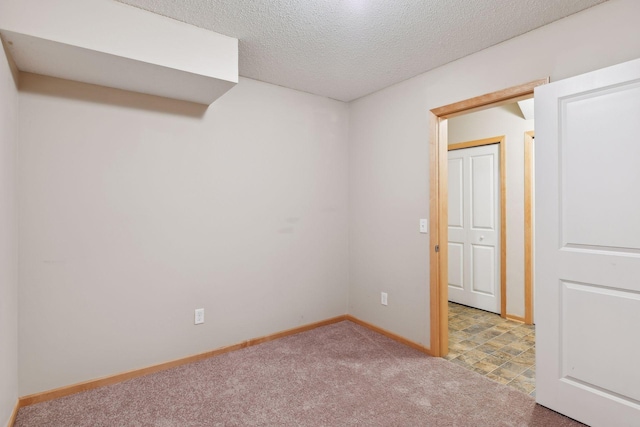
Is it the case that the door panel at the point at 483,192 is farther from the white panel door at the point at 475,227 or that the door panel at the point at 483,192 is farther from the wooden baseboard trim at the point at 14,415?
the wooden baseboard trim at the point at 14,415

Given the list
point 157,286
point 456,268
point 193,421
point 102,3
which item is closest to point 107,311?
point 157,286

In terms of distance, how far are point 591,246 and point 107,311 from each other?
3143 mm

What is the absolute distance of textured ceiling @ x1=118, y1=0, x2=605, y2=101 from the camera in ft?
6.26

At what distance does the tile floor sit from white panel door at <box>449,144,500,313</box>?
30 cm

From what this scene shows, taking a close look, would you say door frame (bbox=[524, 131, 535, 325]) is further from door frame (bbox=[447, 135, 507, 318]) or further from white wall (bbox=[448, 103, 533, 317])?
door frame (bbox=[447, 135, 507, 318])

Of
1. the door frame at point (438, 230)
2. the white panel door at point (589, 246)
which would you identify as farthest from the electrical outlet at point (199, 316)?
the white panel door at point (589, 246)

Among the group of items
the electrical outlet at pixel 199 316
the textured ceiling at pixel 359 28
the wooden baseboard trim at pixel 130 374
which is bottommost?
the wooden baseboard trim at pixel 130 374

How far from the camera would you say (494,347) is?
117 inches

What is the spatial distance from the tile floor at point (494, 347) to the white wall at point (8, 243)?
2991 mm

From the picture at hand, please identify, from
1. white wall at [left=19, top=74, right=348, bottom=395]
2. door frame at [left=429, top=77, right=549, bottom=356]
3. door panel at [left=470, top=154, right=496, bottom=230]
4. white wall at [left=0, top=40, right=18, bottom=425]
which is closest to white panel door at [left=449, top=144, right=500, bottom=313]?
door panel at [left=470, top=154, right=496, bottom=230]

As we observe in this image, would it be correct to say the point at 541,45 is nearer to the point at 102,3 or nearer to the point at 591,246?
the point at 591,246

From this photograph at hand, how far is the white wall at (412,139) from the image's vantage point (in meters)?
1.93

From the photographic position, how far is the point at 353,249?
3.66 m

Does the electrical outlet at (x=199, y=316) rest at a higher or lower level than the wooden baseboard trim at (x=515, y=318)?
higher
